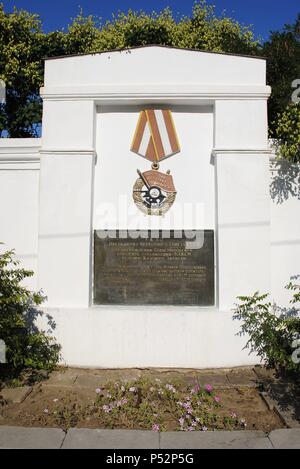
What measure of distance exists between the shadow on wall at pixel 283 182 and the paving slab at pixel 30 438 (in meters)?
4.36

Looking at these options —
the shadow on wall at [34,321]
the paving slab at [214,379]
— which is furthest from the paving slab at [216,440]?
the shadow on wall at [34,321]

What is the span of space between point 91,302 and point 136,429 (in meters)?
2.23

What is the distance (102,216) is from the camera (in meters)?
6.19

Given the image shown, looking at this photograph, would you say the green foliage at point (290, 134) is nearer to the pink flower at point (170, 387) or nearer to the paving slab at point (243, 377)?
the paving slab at point (243, 377)

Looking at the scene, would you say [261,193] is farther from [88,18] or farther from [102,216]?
[88,18]

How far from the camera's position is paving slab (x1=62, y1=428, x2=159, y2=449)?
3.77m

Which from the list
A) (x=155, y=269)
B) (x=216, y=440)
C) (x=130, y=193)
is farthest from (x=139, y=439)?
(x=130, y=193)

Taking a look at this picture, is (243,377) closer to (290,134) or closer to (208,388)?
(208,388)

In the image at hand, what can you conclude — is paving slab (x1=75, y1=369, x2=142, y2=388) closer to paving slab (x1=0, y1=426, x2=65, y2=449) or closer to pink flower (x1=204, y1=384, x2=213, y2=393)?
pink flower (x1=204, y1=384, x2=213, y2=393)

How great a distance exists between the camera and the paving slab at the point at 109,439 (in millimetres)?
3770

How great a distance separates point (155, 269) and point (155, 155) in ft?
5.65

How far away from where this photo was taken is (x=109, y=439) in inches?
153

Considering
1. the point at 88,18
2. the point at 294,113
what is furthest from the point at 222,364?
the point at 88,18

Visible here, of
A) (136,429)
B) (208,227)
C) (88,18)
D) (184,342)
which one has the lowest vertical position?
(136,429)
